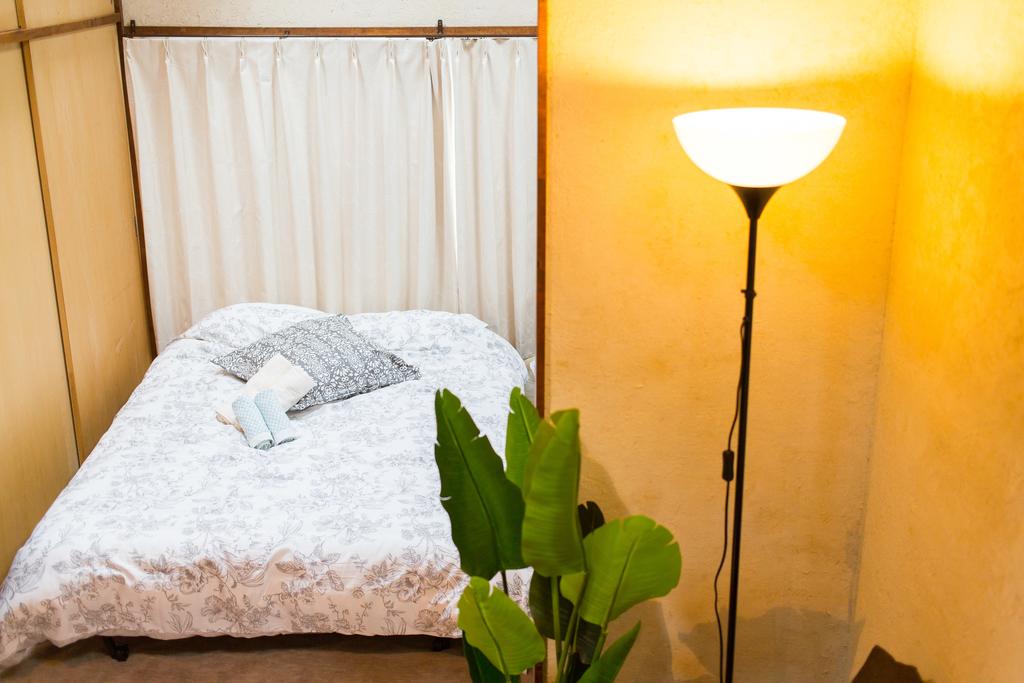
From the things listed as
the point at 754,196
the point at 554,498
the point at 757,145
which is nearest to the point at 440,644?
the point at 554,498

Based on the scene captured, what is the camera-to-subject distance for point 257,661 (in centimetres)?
299

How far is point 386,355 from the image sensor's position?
4074 mm

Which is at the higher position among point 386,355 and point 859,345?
point 859,345

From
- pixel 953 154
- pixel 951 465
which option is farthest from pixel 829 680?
pixel 953 154

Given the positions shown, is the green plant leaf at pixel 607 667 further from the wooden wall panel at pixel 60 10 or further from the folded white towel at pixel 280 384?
the wooden wall panel at pixel 60 10

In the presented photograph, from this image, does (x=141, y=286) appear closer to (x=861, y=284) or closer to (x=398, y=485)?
(x=398, y=485)

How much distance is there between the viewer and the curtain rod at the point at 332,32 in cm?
441

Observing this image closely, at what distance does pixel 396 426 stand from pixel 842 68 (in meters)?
2.25

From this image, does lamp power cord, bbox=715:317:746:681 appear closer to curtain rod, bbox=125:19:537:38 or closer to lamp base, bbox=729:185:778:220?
lamp base, bbox=729:185:778:220

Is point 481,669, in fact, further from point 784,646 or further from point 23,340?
point 23,340

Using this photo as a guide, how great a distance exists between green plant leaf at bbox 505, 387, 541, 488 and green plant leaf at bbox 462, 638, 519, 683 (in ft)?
1.16

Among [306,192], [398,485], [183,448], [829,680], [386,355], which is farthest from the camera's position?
[306,192]

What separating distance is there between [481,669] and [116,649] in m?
1.67

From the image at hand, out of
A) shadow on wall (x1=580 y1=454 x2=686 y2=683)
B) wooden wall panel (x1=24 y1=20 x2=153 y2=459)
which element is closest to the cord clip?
shadow on wall (x1=580 y1=454 x2=686 y2=683)
